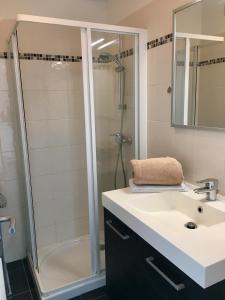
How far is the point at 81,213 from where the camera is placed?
2.46 meters

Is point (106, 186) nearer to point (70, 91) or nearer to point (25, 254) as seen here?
point (70, 91)

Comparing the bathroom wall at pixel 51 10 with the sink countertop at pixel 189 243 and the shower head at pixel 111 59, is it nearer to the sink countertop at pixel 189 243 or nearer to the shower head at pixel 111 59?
the shower head at pixel 111 59

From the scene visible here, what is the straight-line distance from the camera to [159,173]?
151 cm

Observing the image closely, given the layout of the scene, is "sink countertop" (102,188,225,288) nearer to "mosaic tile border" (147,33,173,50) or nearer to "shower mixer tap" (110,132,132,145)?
"shower mixer tap" (110,132,132,145)

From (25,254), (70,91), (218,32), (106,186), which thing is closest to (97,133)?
(106,186)

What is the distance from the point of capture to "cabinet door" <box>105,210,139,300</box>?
135 cm

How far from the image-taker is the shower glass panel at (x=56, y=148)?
2.01m

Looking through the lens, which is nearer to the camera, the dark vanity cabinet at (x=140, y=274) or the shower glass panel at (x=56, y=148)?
the dark vanity cabinet at (x=140, y=274)

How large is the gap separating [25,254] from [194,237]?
72.3 inches

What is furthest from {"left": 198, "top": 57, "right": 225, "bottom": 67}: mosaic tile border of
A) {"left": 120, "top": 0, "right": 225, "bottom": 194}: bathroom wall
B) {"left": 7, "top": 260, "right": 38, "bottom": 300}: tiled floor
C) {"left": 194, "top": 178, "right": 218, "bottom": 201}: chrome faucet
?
{"left": 7, "top": 260, "right": 38, "bottom": 300}: tiled floor

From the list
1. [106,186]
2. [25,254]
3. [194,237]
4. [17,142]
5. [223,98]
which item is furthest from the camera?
[25,254]

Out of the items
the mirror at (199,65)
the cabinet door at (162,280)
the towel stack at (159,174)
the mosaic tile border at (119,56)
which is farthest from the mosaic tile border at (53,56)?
the cabinet door at (162,280)

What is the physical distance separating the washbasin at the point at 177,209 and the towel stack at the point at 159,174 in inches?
2.4

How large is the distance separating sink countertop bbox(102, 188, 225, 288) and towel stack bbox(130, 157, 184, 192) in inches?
8.7
